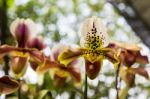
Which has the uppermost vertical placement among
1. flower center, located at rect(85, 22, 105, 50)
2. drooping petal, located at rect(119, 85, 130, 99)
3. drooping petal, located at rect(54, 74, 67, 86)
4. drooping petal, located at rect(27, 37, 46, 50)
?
flower center, located at rect(85, 22, 105, 50)

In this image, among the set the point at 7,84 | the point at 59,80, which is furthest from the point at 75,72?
the point at 7,84

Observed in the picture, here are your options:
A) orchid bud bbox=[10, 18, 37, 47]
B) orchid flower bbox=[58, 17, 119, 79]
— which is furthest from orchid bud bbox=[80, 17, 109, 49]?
orchid bud bbox=[10, 18, 37, 47]

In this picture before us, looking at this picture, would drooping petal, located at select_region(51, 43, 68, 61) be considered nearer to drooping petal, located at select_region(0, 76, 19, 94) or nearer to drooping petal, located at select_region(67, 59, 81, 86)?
drooping petal, located at select_region(67, 59, 81, 86)

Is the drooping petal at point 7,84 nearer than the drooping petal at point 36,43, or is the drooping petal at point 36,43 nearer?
the drooping petal at point 7,84

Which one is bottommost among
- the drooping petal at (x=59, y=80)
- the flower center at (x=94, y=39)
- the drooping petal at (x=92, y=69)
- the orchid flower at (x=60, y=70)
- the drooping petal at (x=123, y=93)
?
the drooping petal at (x=123, y=93)

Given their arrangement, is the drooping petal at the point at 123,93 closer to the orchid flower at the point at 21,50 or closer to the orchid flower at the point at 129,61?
the orchid flower at the point at 129,61

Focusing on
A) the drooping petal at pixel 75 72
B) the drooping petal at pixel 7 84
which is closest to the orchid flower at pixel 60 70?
the drooping petal at pixel 75 72

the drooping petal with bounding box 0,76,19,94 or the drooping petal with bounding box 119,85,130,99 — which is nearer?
the drooping petal with bounding box 0,76,19,94

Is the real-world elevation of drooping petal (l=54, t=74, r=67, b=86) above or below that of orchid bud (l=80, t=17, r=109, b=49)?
below
